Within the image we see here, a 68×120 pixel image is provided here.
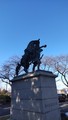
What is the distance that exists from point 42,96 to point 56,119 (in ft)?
5.05

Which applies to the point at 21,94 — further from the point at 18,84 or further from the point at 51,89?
the point at 51,89

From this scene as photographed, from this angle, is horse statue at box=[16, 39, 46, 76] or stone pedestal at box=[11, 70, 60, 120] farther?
horse statue at box=[16, 39, 46, 76]

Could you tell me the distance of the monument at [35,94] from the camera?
7145 millimetres

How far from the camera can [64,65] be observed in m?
31.9

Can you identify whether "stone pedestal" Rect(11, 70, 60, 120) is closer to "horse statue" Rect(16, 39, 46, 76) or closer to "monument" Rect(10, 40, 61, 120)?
"monument" Rect(10, 40, 61, 120)

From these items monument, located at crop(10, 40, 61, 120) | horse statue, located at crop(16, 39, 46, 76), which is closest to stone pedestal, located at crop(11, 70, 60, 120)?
monument, located at crop(10, 40, 61, 120)

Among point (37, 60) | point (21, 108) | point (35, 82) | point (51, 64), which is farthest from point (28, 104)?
point (51, 64)

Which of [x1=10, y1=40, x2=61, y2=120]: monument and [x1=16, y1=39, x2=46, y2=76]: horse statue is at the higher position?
[x1=16, y1=39, x2=46, y2=76]: horse statue

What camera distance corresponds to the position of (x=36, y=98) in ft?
24.1

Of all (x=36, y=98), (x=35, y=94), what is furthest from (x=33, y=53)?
(x=36, y=98)

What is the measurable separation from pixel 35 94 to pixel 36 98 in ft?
0.67

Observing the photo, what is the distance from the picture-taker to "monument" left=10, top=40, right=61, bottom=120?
7.14 m

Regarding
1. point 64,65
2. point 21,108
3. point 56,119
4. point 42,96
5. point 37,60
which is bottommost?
point 56,119

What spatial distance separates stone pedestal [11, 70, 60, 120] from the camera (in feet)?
23.3
